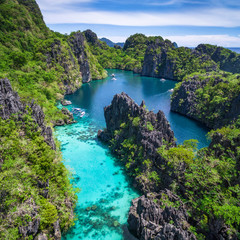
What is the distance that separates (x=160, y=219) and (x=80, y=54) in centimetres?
12513

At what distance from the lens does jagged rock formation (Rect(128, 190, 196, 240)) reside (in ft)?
69.7

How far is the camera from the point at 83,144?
49969 millimetres

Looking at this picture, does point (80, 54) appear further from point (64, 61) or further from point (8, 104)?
point (8, 104)

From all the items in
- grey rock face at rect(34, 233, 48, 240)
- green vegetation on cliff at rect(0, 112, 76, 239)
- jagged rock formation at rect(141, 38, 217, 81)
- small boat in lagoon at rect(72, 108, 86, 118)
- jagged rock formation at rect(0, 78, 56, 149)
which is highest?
jagged rock formation at rect(141, 38, 217, 81)

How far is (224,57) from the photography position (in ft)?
564

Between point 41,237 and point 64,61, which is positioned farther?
point 64,61

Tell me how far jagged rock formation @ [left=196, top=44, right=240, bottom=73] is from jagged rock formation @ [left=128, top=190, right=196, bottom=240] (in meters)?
174

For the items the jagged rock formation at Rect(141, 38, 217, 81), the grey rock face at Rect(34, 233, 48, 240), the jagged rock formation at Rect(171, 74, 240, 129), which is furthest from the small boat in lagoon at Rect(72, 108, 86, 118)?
the jagged rock formation at Rect(141, 38, 217, 81)

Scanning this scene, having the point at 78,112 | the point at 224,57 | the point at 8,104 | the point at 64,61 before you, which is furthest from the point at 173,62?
the point at 8,104

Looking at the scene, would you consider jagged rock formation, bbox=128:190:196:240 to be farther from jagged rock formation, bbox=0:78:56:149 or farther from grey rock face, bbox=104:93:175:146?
jagged rock formation, bbox=0:78:56:149

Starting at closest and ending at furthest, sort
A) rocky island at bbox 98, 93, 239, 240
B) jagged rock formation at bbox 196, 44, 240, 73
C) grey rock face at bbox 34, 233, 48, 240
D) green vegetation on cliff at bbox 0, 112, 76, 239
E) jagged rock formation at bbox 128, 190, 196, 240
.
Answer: green vegetation on cliff at bbox 0, 112, 76, 239 → grey rock face at bbox 34, 233, 48, 240 → jagged rock formation at bbox 128, 190, 196, 240 → rocky island at bbox 98, 93, 239, 240 → jagged rock formation at bbox 196, 44, 240, 73

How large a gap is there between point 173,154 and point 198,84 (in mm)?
62022

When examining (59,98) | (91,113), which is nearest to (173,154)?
(91,113)

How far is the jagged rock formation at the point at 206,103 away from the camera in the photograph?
196 feet
